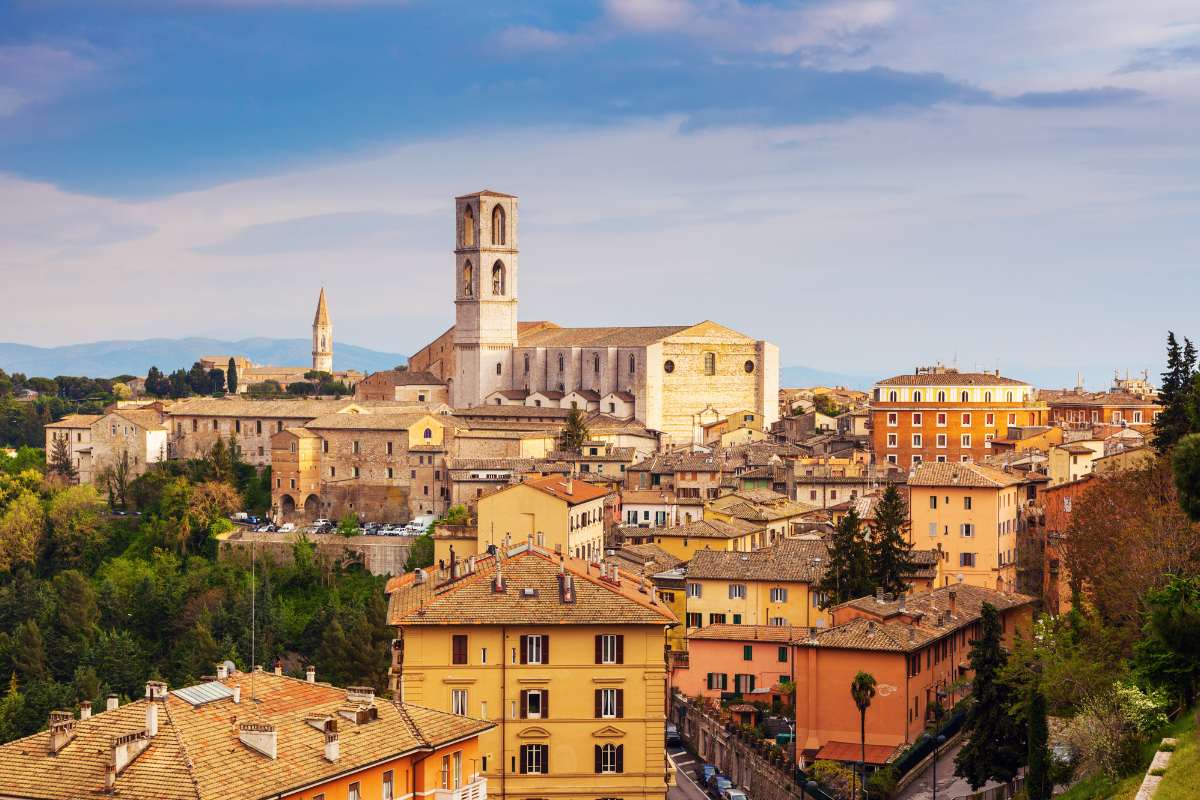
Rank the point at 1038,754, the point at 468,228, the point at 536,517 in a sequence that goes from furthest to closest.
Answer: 1. the point at 468,228
2. the point at 536,517
3. the point at 1038,754

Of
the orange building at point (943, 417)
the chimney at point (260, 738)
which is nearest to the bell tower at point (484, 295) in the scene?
the orange building at point (943, 417)

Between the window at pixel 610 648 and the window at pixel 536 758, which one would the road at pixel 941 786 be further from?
the window at pixel 536 758

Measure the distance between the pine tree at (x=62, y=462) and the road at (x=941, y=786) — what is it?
2143 inches

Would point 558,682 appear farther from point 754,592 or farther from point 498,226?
point 498,226

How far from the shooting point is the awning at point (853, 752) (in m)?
30.6

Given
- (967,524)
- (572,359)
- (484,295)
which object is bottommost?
(967,524)

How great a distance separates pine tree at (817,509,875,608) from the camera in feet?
124

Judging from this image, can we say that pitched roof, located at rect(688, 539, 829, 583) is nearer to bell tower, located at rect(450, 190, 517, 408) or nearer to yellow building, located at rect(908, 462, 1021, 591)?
yellow building, located at rect(908, 462, 1021, 591)

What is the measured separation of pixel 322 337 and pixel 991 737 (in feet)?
446

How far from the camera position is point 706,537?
4731 cm

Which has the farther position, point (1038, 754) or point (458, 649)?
point (458, 649)

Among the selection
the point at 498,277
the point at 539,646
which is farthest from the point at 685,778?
the point at 498,277

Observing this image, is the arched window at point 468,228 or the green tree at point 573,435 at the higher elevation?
the arched window at point 468,228

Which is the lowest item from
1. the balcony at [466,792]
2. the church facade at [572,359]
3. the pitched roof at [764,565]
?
the balcony at [466,792]
